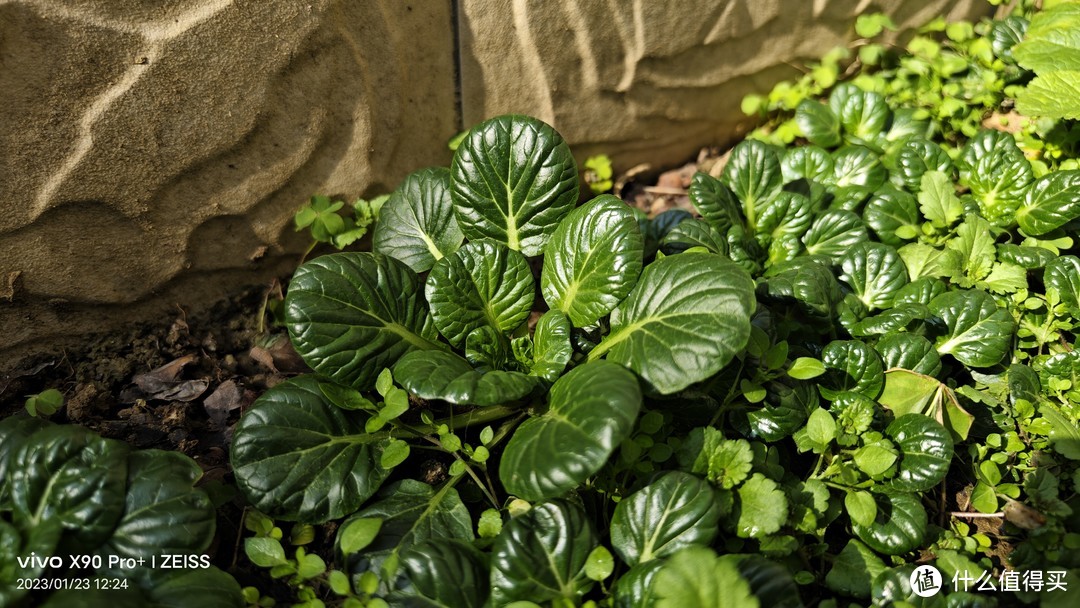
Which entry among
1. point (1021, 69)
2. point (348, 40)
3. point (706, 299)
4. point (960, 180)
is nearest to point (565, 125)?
point (348, 40)

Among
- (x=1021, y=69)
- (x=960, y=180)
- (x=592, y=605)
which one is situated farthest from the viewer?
(x=1021, y=69)

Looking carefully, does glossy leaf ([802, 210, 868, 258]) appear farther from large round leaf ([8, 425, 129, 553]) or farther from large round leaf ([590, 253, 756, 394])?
large round leaf ([8, 425, 129, 553])

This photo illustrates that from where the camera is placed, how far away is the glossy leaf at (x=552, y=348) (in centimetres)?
218

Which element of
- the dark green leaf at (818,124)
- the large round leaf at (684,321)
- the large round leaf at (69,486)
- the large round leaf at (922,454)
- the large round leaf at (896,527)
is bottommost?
the large round leaf at (896,527)

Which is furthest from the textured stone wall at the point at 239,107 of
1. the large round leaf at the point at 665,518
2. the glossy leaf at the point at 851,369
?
the large round leaf at the point at 665,518

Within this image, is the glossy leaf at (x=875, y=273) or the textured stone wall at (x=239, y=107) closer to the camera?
the textured stone wall at (x=239, y=107)

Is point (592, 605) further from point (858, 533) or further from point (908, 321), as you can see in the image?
point (908, 321)

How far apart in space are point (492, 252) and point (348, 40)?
2.81 ft

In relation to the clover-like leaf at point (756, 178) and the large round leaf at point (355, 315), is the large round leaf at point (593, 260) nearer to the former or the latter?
the large round leaf at point (355, 315)

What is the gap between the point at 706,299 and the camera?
197 cm

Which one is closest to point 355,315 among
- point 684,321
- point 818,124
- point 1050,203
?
point 684,321

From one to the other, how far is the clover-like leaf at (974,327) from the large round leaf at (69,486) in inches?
95.4

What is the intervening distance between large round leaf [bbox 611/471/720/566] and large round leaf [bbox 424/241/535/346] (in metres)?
0.70

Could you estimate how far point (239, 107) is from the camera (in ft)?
7.66
